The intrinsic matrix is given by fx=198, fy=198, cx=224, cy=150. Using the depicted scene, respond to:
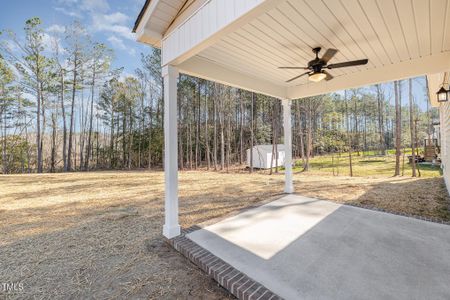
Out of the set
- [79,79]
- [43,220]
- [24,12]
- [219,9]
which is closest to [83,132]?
[79,79]

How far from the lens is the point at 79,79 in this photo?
15375 millimetres

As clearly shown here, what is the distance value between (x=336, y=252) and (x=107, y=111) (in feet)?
67.4

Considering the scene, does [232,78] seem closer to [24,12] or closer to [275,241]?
[275,241]

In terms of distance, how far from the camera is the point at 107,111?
59.8 ft

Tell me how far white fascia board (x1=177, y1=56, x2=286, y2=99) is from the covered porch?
2 centimetres

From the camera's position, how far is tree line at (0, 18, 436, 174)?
512 inches

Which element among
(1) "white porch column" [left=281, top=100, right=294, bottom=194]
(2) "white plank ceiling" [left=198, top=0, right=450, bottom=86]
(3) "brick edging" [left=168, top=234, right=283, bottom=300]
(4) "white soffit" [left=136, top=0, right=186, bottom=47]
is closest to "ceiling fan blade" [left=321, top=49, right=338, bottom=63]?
(2) "white plank ceiling" [left=198, top=0, right=450, bottom=86]

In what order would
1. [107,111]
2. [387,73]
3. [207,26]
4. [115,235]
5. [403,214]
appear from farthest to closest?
[107,111] → [387,73] → [403,214] → [115,235] → [207,26]

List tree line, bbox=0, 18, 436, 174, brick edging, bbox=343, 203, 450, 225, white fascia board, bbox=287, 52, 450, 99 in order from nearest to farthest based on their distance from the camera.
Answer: brick edging, bbox=343, 203, 450, 225, white fascia board, bbox=287, 52, 450, 99, tree line, bbox=0, 18, 436, 174

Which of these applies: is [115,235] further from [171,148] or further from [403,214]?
[403,214]

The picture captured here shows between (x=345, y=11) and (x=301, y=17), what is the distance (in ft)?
1.56

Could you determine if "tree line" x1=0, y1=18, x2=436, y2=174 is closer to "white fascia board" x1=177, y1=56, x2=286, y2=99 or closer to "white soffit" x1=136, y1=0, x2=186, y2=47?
"white fascia board" x1=177, y1=56, x2=286, y2=99

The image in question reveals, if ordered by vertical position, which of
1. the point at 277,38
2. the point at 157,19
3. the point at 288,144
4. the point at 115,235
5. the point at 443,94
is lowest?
the point at 115,235

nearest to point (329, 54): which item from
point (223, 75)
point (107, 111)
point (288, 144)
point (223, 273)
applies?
point (223, 75)
